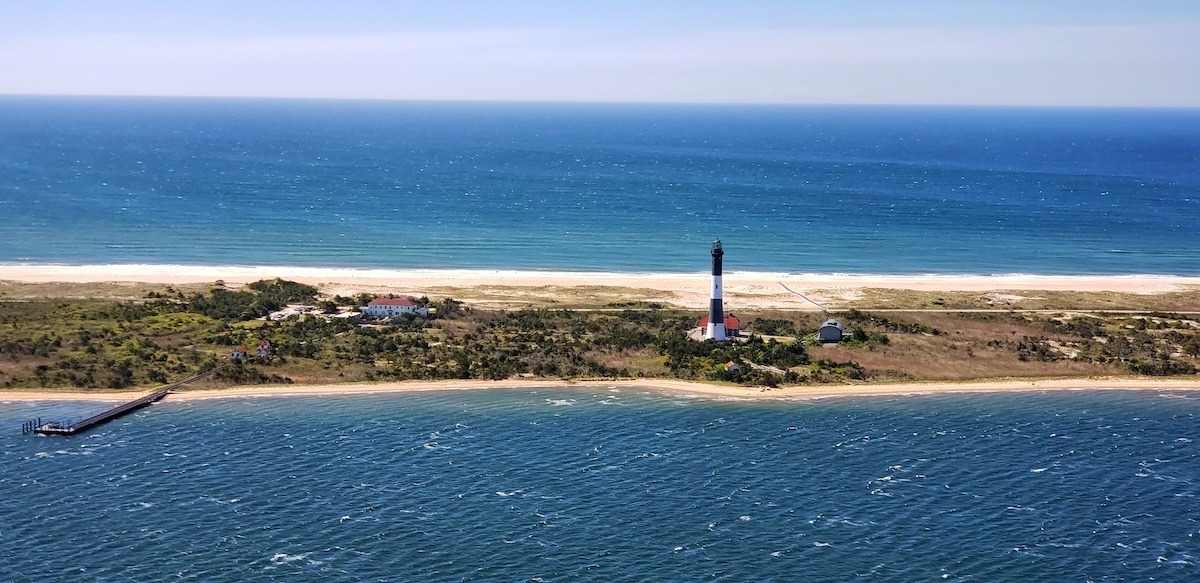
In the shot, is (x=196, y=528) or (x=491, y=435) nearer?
(x=196, y=528)

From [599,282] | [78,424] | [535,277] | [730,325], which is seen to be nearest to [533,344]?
[730,325]

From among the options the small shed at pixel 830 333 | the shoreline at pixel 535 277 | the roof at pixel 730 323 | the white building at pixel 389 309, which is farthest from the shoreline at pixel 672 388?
the shoreline at pixel 535 277

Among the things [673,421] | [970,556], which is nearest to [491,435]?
[673,421]

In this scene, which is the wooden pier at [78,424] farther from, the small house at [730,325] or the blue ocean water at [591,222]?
the blue ocean water at [591,222]

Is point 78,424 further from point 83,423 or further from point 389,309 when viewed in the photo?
point 389,309

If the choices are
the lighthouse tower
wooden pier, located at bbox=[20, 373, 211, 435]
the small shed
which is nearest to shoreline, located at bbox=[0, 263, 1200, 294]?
the small shed

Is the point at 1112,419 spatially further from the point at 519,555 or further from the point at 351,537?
the point at 351,537
